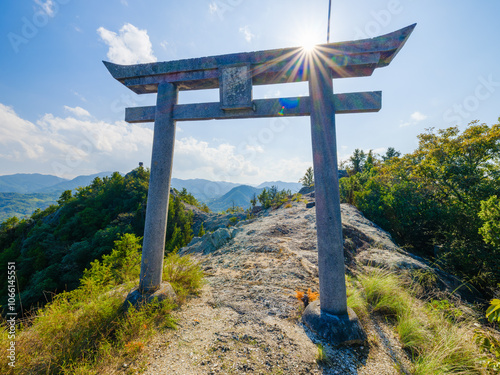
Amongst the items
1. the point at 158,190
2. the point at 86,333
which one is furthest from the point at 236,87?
the point at 86,333

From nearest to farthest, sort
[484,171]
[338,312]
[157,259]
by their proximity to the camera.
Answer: [338,312], [157,259], [484,171]

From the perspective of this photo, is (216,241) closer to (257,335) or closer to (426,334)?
(257,335)

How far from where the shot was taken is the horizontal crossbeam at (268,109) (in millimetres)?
2998

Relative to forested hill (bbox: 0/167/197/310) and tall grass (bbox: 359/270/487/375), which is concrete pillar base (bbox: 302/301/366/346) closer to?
tall grass (bbox: 359/270/487/375)

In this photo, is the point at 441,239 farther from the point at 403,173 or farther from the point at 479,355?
the point at 479,355

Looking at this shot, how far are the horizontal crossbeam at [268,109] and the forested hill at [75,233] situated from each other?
16864 millimetres

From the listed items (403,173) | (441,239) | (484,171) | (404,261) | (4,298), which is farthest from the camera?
(4,298)

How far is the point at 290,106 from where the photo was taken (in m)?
3.16

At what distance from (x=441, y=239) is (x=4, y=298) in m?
31.7

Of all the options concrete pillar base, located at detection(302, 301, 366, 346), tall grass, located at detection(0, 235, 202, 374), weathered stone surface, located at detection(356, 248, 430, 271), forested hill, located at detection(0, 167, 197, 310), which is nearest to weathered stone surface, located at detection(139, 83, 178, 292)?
tall grass, located at detection(0, 235, 202, 374)

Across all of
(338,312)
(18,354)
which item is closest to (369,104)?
(338,312)

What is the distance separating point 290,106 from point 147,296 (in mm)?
3761

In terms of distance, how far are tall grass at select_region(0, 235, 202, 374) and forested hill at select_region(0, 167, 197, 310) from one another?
16.4m

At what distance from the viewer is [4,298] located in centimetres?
1775
